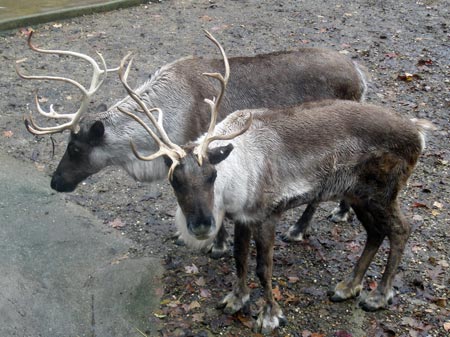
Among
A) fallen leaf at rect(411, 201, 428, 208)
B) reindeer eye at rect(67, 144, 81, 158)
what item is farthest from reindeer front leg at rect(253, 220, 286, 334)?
fallen leaf at rect(411, 201, 428, 208)

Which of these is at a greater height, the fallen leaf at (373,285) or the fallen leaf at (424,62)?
the fallen leaf at (373,285)

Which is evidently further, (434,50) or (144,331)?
(434,50)

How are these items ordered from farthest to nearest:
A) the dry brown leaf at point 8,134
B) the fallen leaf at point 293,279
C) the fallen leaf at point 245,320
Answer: the dry brown leaf at point 8,134, the fallen leaf at point 293,279, the fallen leaf at point 245,320

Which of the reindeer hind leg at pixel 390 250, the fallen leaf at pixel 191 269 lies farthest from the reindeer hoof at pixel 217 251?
the reindeer hind leg at pixel 390 250

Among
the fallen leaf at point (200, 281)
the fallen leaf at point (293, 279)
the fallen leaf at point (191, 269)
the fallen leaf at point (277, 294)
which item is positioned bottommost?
the fallen leaf at point (191, 269)

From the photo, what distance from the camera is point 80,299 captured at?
202 inches

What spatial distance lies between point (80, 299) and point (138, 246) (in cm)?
90

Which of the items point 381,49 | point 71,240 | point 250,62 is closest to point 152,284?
point 71,240

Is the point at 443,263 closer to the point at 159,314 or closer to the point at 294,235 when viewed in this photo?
the point at 294,235

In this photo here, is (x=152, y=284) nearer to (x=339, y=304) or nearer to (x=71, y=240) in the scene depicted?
(x=71, y=240)

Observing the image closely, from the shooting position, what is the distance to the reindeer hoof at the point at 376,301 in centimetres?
506

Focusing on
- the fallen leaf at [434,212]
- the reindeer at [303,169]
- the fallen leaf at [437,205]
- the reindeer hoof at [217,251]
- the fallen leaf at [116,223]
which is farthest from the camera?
the fallen leaf at [437,205]

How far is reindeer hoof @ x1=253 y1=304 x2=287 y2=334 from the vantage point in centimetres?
484

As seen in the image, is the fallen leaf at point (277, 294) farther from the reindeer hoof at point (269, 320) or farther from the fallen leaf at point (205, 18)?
the fallen leaf at point (205, 18)
